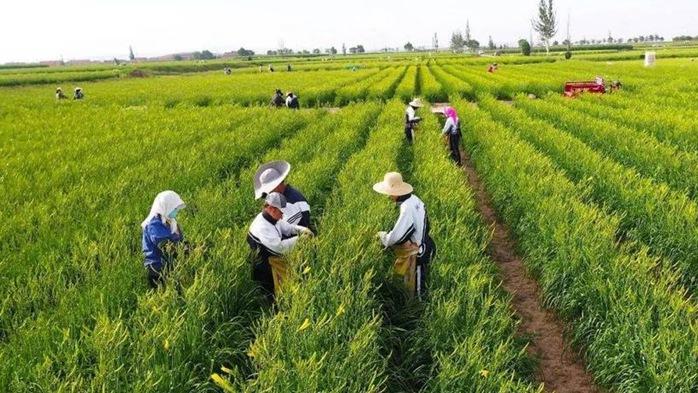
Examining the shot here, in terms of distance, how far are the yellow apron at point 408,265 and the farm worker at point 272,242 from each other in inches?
30.1

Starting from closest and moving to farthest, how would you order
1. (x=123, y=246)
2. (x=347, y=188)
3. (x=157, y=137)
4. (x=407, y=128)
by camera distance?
(x=123, y=246) → (x=347, y=188) → (x=407, y=128) → (x=157, y=137)

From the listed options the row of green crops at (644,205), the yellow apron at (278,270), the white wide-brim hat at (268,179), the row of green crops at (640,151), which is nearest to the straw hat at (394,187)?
the white wide-brim hat at (268,179)

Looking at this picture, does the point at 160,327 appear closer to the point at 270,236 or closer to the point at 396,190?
the point at 270,236

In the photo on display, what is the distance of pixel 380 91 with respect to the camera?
23484 mm

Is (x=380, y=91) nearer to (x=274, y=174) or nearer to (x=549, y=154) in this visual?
(x=549, y=154)

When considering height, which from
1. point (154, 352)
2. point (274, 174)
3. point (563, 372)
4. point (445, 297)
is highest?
point (274, 174)

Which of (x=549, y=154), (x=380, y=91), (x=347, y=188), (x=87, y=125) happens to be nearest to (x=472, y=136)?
(x=549, y=154)

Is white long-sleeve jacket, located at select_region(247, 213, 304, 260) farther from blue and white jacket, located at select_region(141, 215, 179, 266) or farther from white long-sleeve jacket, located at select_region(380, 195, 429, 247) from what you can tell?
white long-sleeve jacket, located at select_region(380, 195, 429, 247)

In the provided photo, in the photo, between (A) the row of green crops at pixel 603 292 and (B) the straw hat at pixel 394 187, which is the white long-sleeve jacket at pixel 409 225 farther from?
(A) the row of green crops at pixel 603 292

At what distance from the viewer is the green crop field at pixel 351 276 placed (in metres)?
3.04

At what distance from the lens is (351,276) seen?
12.9ft

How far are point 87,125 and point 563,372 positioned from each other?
14.7m

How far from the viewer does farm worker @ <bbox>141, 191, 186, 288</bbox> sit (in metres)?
3.85

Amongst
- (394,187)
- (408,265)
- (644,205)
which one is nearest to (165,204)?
(394,187)
